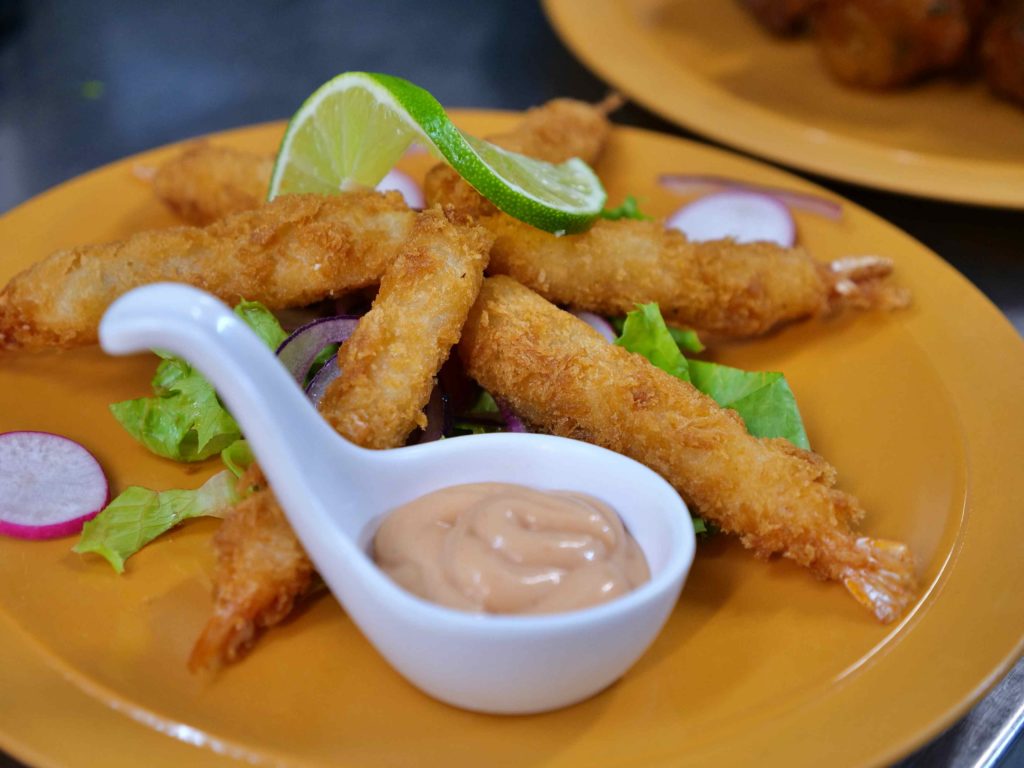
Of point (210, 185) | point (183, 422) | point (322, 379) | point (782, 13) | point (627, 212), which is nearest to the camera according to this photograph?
point (183, 422)

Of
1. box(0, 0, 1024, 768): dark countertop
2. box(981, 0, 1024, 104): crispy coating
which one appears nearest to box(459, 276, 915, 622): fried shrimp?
box(0, 0, 1024, 768): dark countertop

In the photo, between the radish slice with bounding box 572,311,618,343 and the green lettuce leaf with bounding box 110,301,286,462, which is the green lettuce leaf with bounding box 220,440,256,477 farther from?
the radish slice with bounding box 572,311,618,343

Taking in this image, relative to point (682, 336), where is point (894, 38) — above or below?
above

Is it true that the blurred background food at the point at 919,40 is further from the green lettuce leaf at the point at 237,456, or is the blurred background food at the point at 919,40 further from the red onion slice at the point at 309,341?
the green lettuce leaf at the point at 237,456

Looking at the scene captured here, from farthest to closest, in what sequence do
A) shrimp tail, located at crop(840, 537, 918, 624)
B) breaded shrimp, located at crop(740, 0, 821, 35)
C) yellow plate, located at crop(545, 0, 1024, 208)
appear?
breaded shrimp, located at crop(740, 0, 821, 35), yellow plate, located at crop(545, 0, 1024, 208), shrimp tail, located at crop(840, 537, 918, 624)

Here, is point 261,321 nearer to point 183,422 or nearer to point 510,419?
point 183,422

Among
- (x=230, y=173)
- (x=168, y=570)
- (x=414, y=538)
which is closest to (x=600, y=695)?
(x=414, y=538)

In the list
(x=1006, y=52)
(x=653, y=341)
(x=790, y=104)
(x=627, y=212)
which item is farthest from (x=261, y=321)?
(x=1006, y=52)
